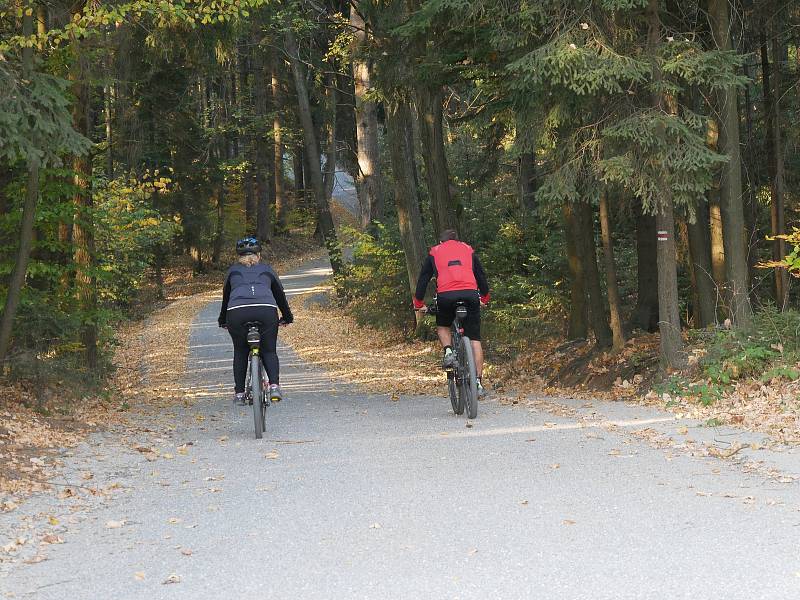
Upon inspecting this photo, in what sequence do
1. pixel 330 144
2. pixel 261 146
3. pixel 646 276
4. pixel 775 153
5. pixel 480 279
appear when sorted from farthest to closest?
pixel 330 144 → pixel 261 146 → pixel 775 153 → pixel 646 276 → pixel 480 279

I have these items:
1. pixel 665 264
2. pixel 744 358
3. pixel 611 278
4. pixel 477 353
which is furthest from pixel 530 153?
pixel 744 358

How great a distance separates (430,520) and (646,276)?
37.1 ft

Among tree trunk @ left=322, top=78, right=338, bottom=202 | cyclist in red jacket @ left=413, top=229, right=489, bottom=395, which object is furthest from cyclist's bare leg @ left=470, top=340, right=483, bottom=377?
tree trunk @ left=322, top=78, right=338, bottom=202

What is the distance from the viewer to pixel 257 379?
33.9 feet

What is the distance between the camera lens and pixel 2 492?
7.55 meters

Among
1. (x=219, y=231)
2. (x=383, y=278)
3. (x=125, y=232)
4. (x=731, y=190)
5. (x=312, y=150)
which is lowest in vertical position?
(x=383, y=278)

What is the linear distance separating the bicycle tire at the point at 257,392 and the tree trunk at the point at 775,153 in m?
11.1

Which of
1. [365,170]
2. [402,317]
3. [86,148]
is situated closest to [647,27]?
[86,148]

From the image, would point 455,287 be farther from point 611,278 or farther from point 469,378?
point 611,278

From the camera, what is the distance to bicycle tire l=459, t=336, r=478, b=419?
36.8ft

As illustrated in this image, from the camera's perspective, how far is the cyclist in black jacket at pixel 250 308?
1054 cm

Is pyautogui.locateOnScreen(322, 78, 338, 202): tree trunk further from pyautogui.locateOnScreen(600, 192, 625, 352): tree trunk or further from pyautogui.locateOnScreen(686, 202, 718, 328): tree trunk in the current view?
pyautogui.locateOnScreen(686, 202, 718, 328): tree trunk

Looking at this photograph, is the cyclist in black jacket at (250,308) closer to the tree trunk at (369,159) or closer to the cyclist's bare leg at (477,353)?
the cyclist's bare leg at (477,353)

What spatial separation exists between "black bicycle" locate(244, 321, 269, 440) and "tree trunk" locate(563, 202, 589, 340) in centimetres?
661
